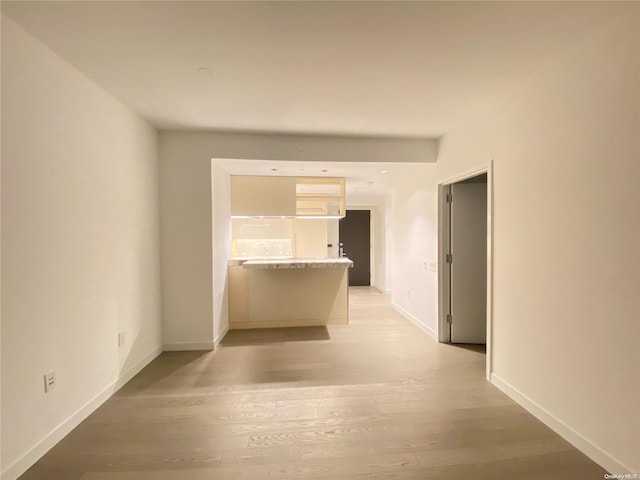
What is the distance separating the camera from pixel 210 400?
2.36 metres

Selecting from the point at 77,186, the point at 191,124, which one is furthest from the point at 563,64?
the point at 77,186

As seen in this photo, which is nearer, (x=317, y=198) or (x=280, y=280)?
(x=280, y=280)

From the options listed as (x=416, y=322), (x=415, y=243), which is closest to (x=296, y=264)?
(x=415, y=243)

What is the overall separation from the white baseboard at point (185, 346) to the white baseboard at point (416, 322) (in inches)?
107

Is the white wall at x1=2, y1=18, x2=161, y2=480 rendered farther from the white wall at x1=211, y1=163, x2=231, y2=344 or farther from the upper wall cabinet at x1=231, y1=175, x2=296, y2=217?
the upper wall cabinet at x1=231, y1=175, x2=296, y2=217

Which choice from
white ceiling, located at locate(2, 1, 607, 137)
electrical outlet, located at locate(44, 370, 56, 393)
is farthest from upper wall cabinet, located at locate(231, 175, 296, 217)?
electrical outlet, located at locate(44, 370, 56, 393)

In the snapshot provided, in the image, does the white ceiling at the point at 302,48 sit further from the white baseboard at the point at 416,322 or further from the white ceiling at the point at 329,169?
the white baseboard at the point at 416,322

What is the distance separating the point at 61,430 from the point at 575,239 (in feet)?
11.2

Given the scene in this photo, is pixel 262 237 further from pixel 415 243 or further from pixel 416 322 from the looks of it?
pixel 416 322

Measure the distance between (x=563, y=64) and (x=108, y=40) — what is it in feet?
8.96

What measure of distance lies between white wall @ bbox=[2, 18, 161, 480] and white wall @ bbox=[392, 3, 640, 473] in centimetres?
312

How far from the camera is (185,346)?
337 cm

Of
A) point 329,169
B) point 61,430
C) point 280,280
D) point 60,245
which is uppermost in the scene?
point 329,169

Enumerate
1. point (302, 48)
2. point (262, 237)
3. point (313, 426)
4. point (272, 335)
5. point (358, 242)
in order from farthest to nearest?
1. point (358, 242)
2. point (262, 237)
3. point (272, 335)
4. point (313, 426)
5. point (302, 48)
